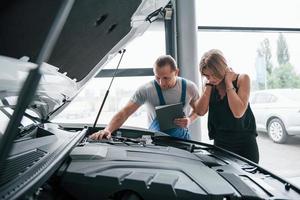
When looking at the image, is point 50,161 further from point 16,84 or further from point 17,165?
point 16,84

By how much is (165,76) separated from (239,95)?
1.80 ft

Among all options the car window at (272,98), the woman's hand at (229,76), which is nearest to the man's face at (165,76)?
the woman's hand at (229,76)

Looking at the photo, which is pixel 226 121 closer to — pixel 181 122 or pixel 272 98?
pixel 181 122

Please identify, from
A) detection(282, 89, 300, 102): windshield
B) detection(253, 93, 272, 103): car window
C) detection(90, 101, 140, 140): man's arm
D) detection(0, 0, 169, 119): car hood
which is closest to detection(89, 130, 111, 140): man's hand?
detection(90, 101, 140, 140): man's arm

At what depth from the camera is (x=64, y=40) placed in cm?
106

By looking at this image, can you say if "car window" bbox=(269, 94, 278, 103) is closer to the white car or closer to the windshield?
the white car

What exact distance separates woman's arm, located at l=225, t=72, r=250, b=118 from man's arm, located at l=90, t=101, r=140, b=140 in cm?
69

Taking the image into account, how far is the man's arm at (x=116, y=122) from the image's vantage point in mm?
1635

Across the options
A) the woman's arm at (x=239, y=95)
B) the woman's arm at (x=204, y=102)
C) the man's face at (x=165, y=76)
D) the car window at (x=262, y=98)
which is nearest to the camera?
the woman's arm at (x=239, y=95)

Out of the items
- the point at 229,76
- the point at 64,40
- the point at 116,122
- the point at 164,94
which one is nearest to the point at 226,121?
the point at 229,76

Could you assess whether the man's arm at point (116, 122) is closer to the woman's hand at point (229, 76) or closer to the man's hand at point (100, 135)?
the man's hand at point (100, 135)

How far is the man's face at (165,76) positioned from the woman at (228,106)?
1.10 ft

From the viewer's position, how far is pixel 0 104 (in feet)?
3.49

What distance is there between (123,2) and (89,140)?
2.43 ft
